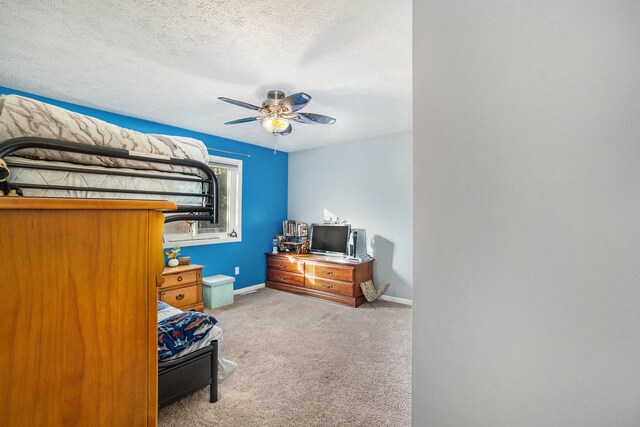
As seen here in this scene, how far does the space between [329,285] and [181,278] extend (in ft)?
6.50

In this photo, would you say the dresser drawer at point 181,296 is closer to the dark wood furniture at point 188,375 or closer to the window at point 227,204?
the window at point 227,204

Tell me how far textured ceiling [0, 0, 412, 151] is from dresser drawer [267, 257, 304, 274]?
2.42 m

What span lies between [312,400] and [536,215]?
1821 mm

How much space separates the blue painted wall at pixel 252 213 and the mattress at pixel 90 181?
2858 millimetres

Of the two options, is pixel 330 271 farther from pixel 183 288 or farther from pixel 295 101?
pixel 295 101

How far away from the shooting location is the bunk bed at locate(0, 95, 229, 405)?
0.89 meters

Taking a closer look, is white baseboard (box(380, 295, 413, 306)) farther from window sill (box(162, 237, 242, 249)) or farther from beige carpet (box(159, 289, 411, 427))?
window sill (box(162, 237, 242, 249))

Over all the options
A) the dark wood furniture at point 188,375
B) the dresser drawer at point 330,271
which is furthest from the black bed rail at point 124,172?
the dresser drawer at point 330,271

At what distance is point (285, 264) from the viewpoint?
4.60m

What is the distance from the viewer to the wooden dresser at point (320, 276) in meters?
3.91


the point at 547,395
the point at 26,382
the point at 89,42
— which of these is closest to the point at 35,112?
the point at 26,382

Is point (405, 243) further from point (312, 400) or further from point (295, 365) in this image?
point (312, 400)

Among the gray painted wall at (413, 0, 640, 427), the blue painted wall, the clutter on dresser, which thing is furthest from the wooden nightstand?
the gray painted wall at (413, 0, 640, 427)

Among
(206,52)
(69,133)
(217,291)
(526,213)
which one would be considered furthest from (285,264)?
(526,213)
